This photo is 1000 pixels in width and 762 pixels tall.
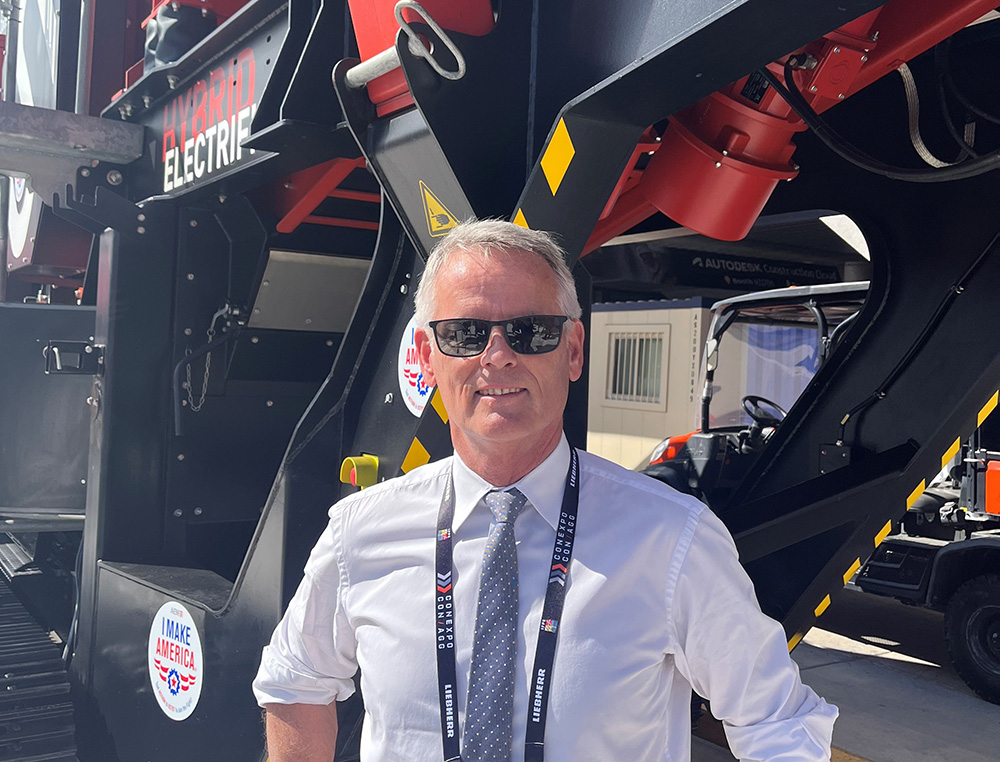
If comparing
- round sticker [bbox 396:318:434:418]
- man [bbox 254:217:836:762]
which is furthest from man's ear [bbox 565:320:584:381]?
round sticker [bbox 396:318:434:418]

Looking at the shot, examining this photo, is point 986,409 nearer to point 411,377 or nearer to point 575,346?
point 411,377

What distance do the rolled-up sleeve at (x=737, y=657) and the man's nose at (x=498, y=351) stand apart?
0.38 m

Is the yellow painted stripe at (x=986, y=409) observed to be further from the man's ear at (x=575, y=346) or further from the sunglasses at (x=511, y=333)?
the sunglasses at (x=511, y=333)

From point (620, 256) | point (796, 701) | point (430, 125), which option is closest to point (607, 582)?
point (796, 701)

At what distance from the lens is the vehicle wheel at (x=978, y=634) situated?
621 centimetres

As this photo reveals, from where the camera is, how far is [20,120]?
11.6 feet

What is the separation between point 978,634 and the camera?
6.32 metres

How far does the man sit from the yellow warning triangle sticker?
0.49 meters

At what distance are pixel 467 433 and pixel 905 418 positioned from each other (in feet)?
6.63

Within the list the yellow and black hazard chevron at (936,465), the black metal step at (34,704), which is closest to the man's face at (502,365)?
the yellow and black hazard chevron at (936,465)

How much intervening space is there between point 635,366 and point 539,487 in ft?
46.1

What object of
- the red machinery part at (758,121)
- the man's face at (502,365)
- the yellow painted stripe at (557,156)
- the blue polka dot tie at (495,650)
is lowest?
the blue polka dot tie at (495,650)

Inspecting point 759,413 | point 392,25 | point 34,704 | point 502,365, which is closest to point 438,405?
point 502,365

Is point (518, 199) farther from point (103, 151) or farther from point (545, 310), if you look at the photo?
point (103, 151)
